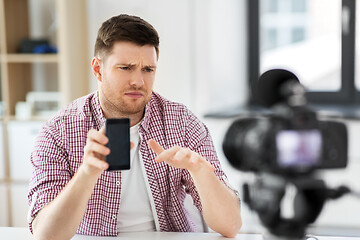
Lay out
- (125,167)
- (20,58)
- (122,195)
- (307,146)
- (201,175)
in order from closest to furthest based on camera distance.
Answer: (307,146) → (125,167) → (201,175) → (122,195) → (20,58)

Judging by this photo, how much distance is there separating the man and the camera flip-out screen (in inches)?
20.7

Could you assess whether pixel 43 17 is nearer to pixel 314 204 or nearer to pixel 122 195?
pixel 122 195

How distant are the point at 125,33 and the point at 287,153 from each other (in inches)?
32.6

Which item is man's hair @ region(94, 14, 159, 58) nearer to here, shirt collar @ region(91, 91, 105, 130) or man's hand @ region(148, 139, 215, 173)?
shirt collar @ region(91, 91, 105, 130)

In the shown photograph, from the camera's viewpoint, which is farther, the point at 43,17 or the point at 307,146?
Answer: the point at 43,17

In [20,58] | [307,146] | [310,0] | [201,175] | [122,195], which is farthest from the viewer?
[310,0]

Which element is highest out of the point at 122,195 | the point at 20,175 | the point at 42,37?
the point at 42,37

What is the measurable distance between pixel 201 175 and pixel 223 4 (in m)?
1.98

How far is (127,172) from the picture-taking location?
1.60 m

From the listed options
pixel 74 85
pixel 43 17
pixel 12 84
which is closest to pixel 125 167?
pixel 74 85

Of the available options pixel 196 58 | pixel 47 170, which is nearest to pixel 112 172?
pixel 47 170

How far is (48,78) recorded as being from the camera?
342cm

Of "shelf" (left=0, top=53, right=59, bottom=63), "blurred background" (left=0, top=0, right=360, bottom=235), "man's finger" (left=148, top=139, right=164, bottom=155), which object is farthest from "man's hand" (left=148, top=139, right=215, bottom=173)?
"shelf" (left=0, top=53, right=59, bottom=63)

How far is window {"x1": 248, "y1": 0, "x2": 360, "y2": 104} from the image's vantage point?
10.8 ft
